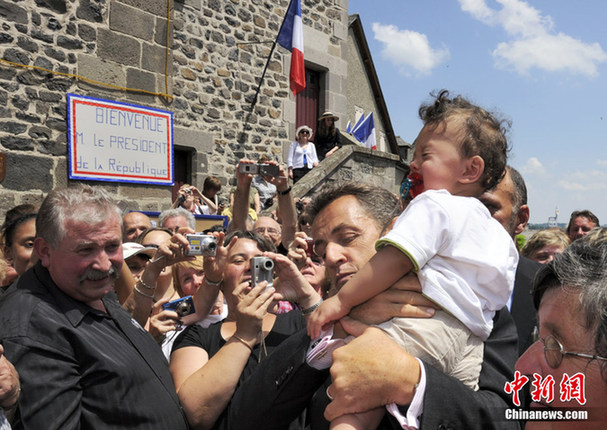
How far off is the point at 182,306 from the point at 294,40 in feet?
27.3

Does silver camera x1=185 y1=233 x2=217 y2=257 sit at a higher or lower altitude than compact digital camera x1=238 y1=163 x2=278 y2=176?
lower

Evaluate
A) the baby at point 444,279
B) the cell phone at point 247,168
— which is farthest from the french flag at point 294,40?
the baby at point 444,279

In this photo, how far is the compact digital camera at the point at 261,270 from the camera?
2.41 m

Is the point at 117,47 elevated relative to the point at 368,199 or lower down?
elevated

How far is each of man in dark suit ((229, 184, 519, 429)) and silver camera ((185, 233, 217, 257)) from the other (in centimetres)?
70

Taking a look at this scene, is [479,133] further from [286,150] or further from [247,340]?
[286,150]

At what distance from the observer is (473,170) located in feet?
6.87

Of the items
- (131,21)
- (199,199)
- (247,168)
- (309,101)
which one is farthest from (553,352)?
(309,101)

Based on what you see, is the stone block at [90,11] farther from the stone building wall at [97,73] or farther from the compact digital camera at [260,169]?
the compact digital camera at [260,169]

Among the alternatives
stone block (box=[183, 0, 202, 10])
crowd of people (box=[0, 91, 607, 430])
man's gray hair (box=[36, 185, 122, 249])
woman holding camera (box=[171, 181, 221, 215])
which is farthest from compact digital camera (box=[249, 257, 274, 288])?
stone block (box=[183, 0, 202, 10])

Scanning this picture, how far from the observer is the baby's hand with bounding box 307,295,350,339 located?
1802 millimetres

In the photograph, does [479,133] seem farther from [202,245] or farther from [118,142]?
[118,142]

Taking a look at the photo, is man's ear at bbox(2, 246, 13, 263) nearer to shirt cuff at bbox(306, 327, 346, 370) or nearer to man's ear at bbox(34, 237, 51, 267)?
man's ear at bbox(34, 237, 51, 267)

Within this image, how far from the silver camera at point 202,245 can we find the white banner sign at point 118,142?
387 centimetres
